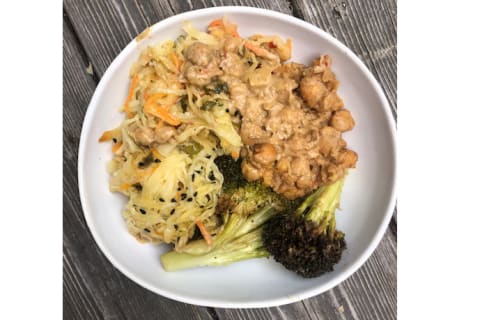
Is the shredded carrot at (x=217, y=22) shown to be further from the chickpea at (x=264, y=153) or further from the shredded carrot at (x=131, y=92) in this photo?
the chickpea at (x=264, y=153)

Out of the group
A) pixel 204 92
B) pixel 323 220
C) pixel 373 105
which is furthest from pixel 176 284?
pixel 373 105

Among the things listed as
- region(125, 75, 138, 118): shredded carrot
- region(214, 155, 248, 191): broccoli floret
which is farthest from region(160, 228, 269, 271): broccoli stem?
region(125, 75, 138, 118): shredded carrot

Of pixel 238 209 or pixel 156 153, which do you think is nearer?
pixel 156 153

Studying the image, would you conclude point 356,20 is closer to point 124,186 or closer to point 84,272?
point 124,186

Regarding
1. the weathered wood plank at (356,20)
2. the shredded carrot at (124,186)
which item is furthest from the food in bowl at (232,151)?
the weathered wood plank at (356,20)

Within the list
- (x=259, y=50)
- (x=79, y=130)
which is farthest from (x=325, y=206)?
(x=79, y=130)

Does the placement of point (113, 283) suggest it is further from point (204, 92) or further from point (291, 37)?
point (291, 37)

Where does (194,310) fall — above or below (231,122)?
below

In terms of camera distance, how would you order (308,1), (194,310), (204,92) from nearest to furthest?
(204,92), (308,1), (194,310)
